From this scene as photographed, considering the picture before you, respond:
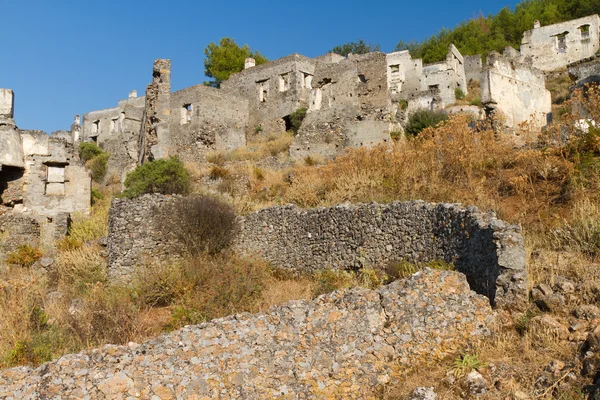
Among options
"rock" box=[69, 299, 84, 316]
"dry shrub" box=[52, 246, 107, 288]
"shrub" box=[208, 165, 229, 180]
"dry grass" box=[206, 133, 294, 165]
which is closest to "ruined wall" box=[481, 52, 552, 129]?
"dry grass" box=[206, 133, 294, 165]

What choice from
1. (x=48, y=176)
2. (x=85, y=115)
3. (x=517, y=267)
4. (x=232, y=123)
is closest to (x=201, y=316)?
(x=517, y=267)

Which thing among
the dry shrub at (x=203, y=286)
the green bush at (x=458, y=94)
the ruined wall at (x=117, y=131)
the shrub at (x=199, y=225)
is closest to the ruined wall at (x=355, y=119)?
the green bush at (x=458, y=94)

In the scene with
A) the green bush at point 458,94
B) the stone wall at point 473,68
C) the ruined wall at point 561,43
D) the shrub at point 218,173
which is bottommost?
the shrub at point 218,173

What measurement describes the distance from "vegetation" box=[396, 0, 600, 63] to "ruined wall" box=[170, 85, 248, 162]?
18.0 metres

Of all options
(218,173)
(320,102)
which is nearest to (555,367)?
(218,173)

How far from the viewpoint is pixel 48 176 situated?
19.2m

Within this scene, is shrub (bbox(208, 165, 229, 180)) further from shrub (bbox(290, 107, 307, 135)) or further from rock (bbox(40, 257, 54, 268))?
shrub (bbox(290, 107, 307, 135))

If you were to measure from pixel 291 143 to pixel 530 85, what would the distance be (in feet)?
31.8

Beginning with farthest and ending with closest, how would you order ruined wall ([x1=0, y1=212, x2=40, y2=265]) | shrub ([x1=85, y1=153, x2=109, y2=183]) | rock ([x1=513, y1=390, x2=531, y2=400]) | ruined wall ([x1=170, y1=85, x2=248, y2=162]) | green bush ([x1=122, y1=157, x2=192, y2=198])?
shrub ([x1=85, y1=153, x2=109, y2=183]) < ruined wall ([x1=170, y1=85, x2=248, y2=162]) < green bush ([x1=122, y1=157, x2=192, y2=198]) < ruined wall ([x1=0, y1=212, x2=40, y2=265]) < rock ([x1=513, y1=390, x2=531, y2=400])

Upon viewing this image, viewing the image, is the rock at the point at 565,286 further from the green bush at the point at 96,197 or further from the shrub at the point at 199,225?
the green bush at the point at 96,197

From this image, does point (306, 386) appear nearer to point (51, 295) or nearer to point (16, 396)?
point (16, 396)

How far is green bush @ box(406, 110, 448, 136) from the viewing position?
21.2 metres

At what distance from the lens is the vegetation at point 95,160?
95.5 feet

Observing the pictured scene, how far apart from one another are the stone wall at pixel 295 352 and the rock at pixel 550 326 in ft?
1.80
